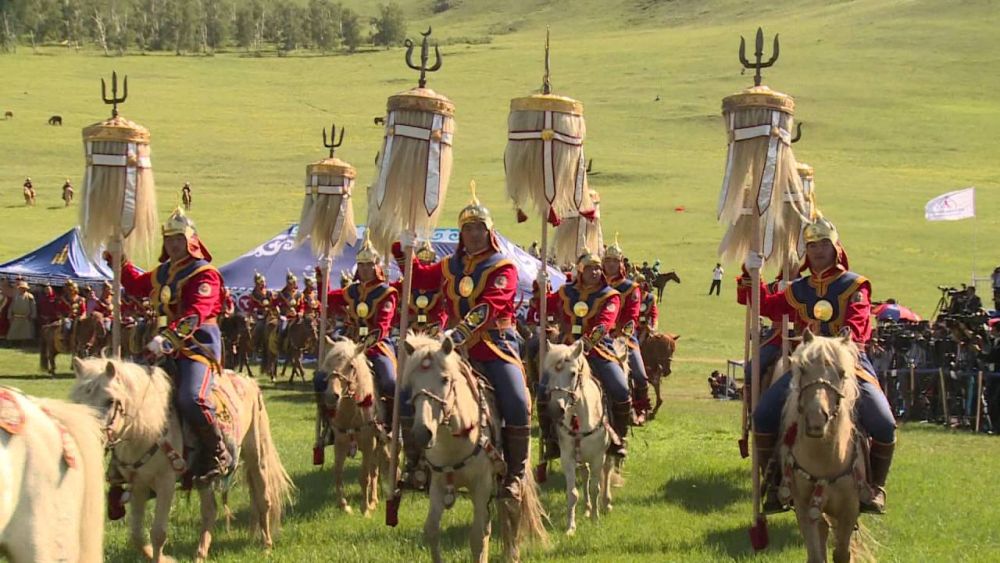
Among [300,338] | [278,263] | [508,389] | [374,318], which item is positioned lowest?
[300,338]

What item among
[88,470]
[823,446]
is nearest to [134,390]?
[88,470]

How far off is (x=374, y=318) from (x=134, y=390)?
5.02m

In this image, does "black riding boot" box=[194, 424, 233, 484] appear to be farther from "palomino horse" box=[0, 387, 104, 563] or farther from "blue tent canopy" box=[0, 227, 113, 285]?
"blue tent canopy" box=[0, 227, 113, 285]

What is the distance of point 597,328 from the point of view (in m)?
13.3

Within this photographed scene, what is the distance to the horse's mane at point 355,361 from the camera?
1248cm

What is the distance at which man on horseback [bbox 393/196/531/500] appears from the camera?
10.0m

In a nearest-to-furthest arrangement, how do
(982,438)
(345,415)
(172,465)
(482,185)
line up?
(172,465) → (345,415) → (982,438) → (482,185)

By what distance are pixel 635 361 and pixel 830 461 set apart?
20.0 ft

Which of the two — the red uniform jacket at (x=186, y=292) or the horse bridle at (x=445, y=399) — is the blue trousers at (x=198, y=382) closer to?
the red uniform jacket at (x=186, y=292)

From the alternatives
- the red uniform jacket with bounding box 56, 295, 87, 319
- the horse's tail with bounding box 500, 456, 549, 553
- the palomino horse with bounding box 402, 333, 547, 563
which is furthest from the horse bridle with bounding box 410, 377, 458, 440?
the red uniform jacket with bounding box 56, 295, 87, 319

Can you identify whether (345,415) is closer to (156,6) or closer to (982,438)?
(982,438)

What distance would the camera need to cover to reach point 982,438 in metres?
19.2

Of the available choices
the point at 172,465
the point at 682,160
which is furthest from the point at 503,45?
the point at 172,465

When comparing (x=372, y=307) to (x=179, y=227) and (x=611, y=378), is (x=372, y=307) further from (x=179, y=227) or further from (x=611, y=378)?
(x=179, y=227)
